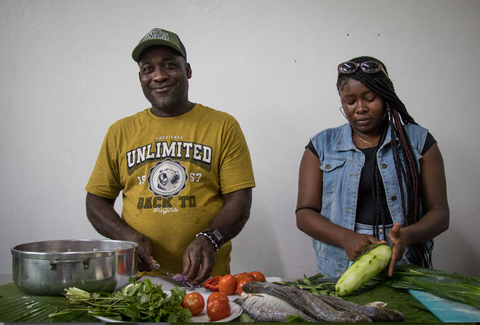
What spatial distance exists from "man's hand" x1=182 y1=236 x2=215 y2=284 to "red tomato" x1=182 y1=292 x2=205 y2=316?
427 mm

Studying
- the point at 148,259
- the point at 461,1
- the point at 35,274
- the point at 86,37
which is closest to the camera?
the point at 35,274

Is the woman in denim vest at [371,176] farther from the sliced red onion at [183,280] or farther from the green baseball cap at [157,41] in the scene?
the green baseball cap at [157,41]

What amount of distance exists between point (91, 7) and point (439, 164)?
8.92ft

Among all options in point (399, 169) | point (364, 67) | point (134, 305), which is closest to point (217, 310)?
point (134, 305)

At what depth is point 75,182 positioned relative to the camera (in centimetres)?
289

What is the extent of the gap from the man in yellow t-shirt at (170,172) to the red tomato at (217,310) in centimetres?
69

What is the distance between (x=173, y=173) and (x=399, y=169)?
1.20 meters

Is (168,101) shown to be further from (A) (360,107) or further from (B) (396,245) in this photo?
(B) (396,245)

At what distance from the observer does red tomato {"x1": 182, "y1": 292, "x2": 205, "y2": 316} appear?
1.08 meters

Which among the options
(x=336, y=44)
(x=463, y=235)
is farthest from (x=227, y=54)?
(x=463, y=235)

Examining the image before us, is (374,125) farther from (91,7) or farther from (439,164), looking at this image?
(91,7)

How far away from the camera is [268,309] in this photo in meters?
1.03

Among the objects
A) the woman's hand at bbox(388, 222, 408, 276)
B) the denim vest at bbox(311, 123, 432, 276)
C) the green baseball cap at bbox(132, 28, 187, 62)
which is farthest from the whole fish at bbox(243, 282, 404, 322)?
the green baseball cap at bbox(132, 28, 187, 62)

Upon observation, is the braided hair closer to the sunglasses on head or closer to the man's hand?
the sunglasses on head
